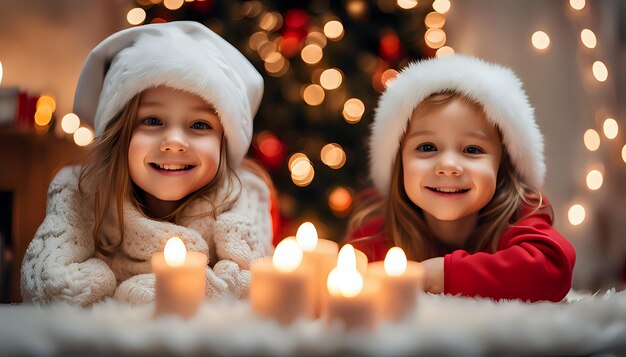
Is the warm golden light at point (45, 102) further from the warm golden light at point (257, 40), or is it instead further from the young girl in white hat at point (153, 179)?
the young girl in white hat at point (153, 179)

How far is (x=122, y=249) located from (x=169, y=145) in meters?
0.28

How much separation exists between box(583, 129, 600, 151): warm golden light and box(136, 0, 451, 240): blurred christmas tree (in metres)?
0.86

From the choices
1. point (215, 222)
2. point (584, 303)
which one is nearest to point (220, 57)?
point (215, 222)

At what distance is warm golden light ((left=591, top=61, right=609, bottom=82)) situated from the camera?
8.15ft

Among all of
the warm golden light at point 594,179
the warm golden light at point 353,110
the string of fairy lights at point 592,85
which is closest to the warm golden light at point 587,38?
the string of fairy lights at point 592,85

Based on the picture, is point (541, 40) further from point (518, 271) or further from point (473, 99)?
point (518, 271)

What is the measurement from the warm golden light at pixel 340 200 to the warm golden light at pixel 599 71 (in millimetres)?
1218

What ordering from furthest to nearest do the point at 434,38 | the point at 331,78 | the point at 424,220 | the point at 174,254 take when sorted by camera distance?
the point at 434,38 → the point at 331,78 → the point at 424,220 → the point at 174,254

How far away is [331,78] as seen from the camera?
2.40 meters

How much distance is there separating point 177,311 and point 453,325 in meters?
0.45

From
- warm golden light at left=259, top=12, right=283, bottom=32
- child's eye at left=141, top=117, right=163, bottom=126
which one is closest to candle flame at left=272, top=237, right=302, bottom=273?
child's eye at left=141, top=117, right=163, bottom=126

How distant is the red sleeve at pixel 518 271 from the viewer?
1.24 m

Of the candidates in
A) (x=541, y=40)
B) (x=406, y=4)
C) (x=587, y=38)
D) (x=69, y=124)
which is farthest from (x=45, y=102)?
(x=587, y=38)

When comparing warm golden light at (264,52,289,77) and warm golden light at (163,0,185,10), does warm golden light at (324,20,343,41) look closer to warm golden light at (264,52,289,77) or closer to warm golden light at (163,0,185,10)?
warm golden light at (264,52,289,77)
